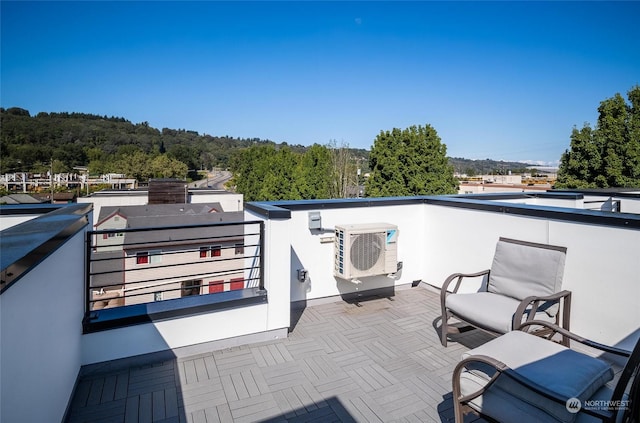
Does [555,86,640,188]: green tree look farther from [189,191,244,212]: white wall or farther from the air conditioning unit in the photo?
[189,191,244,212]: white wall

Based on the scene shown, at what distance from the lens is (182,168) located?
180 feet

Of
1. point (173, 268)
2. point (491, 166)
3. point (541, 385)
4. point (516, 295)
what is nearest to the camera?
point (541, 385)

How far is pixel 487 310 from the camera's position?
107 inches

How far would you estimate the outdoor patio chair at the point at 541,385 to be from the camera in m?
1.45

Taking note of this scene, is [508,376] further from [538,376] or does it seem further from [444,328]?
[444,328]

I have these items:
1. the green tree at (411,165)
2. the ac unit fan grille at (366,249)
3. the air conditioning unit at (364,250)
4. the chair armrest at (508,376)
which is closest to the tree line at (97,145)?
the green tree at (411,165)

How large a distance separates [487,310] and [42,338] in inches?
113

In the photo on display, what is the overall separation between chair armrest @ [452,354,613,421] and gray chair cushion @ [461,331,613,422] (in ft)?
0.10

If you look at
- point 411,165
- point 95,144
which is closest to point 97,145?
point 95,144

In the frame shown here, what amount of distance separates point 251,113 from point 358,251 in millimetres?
39386

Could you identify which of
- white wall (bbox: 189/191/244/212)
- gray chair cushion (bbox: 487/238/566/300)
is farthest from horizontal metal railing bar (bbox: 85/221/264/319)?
white wall (bbox: 189/191/244/212)

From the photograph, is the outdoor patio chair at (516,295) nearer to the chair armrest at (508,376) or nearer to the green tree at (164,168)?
the chair armrest at (508,376)

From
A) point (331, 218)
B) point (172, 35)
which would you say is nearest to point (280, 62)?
point (172, 35)

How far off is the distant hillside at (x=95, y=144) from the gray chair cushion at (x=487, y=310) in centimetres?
1962
